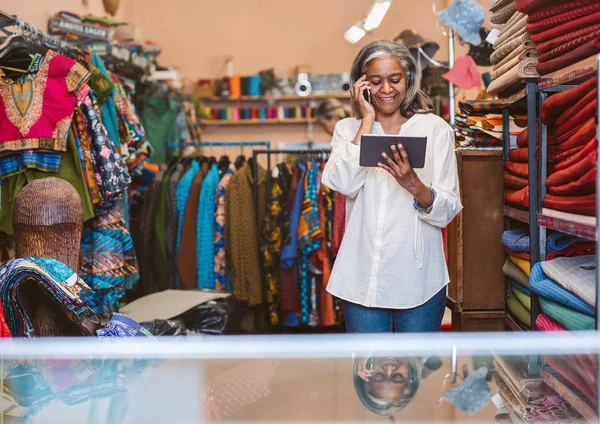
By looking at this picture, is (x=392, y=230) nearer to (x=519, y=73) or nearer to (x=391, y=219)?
(x=391, y=219)

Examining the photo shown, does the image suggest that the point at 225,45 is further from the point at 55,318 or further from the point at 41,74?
the point at 55,318

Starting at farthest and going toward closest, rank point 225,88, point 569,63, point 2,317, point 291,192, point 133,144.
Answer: point 225,88 < point 291,192 < point 133,144 < point 569,63 < point 2,317

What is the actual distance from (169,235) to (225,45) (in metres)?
4.72

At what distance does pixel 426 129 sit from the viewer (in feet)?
6.67

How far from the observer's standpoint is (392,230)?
198cm

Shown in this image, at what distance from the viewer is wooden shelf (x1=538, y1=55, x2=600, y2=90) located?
4.64ft

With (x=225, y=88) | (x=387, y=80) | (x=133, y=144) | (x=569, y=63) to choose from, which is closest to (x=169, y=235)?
(x=133, y=144)

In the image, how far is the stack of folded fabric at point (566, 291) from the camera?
4.98 ft

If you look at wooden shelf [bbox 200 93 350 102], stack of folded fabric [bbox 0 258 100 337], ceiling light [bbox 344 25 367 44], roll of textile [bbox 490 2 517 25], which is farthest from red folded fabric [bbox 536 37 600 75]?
wooden shelf [bbox 200 93 350 102]

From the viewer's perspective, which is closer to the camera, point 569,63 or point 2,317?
point 2,317

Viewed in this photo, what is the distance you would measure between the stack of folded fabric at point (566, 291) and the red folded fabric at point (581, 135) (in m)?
0.33

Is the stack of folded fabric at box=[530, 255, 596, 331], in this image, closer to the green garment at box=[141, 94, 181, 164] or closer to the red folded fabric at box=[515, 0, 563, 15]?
the red folded fabric at box=[515, 0, 563, 15]

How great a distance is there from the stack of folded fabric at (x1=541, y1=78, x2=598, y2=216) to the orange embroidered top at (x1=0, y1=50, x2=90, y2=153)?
1998 millimetres

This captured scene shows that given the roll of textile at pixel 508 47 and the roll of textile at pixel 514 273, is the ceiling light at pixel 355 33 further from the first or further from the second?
the roll of textile at pixel 514 273
